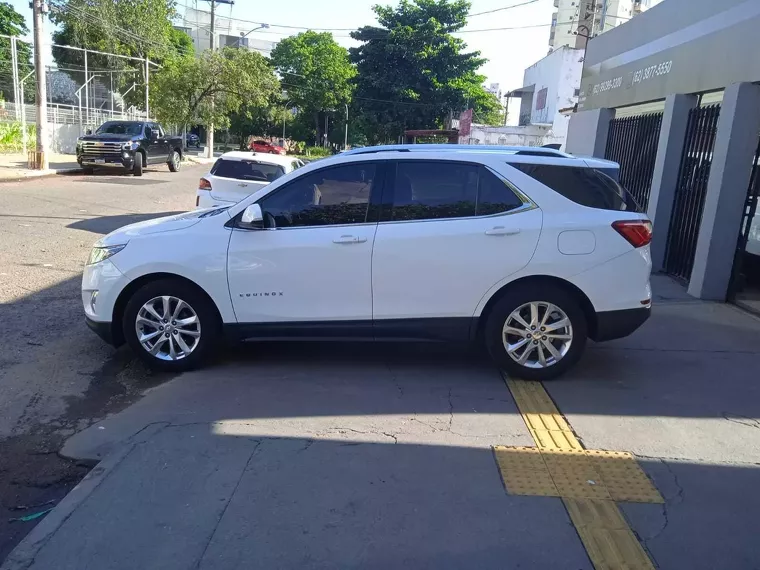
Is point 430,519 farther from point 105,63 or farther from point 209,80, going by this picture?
point 105,63

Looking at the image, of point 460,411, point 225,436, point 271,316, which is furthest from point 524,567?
point 271,316

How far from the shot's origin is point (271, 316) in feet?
17.2

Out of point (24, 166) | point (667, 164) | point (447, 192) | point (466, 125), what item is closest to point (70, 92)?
point (24, 166)

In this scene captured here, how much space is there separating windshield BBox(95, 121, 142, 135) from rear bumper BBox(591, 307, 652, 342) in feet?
75.6

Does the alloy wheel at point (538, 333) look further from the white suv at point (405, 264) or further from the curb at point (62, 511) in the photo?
the curb at point (62, 511)

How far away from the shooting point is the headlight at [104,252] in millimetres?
5332

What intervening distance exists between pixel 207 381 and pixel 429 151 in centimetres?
258

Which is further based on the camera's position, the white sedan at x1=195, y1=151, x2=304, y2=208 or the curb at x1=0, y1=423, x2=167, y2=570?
the white sedan at x1=195, y1=151, x2=304, y2=208

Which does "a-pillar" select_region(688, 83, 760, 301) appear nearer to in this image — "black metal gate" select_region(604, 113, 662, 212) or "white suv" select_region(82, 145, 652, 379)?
"black metal gate" select_region(604, 113, 662, 212)

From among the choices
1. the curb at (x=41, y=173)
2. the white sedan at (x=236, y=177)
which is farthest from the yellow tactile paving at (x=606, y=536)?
the curb at (x=41, y=173)

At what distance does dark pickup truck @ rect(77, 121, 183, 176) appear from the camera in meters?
23.2

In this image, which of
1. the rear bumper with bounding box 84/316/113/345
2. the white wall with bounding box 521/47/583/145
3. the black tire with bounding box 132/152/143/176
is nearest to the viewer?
the rear bumper with bounding box 84/316/113/345

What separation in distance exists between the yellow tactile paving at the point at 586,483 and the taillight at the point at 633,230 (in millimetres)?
1548

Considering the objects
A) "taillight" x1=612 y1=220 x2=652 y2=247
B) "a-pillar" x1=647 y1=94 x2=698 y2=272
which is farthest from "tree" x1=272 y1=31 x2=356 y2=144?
"taillight" x1=612 y1=220 x2=652 y2=247
